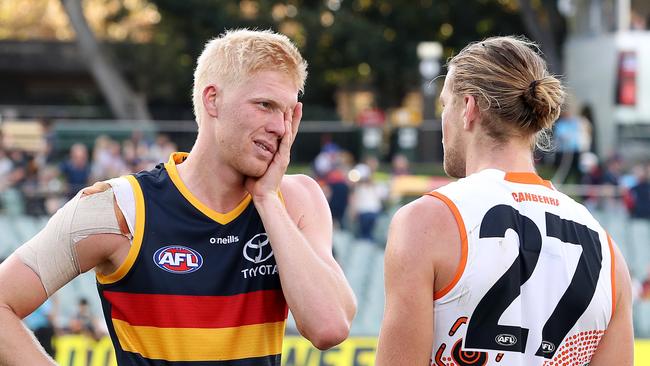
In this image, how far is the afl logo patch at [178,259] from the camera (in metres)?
3.04

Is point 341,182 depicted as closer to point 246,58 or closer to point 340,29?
point 246,58

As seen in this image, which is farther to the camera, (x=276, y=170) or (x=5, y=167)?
(x=5, y=167)

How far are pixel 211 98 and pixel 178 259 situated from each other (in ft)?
1.54

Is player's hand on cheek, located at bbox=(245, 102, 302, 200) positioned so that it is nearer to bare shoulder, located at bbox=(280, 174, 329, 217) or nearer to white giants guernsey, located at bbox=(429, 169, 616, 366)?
bare shoulder, located at bbox=(280, 174, 329, 217)

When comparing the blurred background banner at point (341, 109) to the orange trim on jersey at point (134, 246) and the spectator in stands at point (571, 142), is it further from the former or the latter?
the orange trim on jersey at point (134, 246)

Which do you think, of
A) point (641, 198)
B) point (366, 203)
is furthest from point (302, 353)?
point (641, 198)

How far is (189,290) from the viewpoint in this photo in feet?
9.98

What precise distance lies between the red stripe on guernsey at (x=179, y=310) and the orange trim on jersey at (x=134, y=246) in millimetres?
44

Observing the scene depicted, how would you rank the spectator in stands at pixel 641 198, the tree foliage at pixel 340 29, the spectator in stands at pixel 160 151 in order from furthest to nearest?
the tree foliage at pixel 340 29, the spectator in stands at pixel 160 151, the spectator in stands at pixel 641 198

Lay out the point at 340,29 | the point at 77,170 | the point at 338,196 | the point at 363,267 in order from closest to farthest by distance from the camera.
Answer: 1. the point at 363,267
2. the point at 338,196
3. the point at 77,170
4. the point at 340,29

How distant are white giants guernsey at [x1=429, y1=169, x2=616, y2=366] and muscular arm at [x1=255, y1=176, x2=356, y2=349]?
0.91 feet

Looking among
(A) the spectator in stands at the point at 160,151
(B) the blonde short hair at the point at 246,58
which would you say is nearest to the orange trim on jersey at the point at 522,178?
(B) the blonde short hair at the point at 246,58

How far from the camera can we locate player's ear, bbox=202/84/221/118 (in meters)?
3.08

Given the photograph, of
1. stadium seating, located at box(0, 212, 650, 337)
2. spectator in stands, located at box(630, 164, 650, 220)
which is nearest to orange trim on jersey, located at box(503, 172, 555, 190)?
stadium seating, located at box(0, 212, 650, 337)
